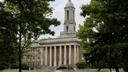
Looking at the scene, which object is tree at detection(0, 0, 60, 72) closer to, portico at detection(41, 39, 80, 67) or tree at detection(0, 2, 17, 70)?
tree at detection(0, 2, 17, 70)

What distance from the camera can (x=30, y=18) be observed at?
81.9 ft

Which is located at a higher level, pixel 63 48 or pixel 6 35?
pixel 6 35

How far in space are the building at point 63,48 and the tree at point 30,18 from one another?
313 feet

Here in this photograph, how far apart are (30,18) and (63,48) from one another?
10506 cm

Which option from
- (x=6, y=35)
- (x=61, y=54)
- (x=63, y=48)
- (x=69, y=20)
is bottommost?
(x=61, y=54)

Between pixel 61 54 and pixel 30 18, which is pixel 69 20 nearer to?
pixel 61 54

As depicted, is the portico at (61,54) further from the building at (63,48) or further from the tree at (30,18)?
the tree at (30,18)

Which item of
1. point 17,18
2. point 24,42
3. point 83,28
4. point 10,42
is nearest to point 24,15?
point 17,18

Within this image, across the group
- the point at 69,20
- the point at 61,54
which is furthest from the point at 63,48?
the point at 69,20

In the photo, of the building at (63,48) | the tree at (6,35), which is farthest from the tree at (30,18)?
the building at (63,48)

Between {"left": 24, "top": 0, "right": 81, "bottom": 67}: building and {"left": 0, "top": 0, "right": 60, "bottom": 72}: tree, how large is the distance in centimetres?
9540

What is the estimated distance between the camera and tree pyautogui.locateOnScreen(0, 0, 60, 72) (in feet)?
76.6

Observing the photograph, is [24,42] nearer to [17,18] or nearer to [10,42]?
[10,42]

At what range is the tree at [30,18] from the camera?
23344 mm
